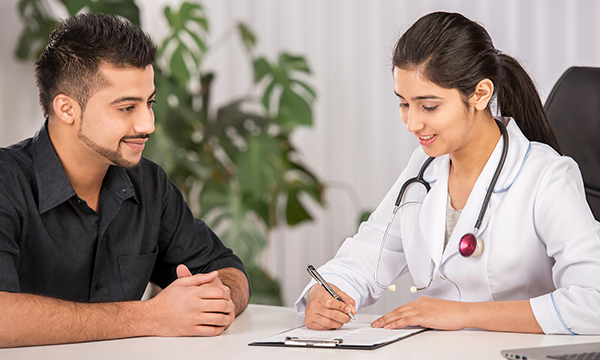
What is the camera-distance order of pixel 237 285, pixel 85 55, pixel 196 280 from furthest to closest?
pixel 237 285
pixel 85 55
pixel 196 280

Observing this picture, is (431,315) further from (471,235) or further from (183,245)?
(183,245)

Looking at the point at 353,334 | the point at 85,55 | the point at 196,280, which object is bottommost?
the point at 353,334

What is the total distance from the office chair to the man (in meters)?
0.98

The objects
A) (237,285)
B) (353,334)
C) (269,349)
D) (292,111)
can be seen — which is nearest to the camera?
(269,349)

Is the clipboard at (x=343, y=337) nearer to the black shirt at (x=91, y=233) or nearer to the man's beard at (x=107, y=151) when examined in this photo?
the black shirt at (x=91, y=233)

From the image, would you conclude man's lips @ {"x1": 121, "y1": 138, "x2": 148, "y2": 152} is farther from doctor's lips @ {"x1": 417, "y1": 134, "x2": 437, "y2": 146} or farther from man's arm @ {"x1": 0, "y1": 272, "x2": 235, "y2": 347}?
doctor's lips @ {"x1": 417, "y1": 134, "x2": 437, "y2": 146}

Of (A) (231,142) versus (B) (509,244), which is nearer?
(B) (509,244)

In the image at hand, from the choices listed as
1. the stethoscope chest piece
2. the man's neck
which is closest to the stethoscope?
the stethoscope chest piece

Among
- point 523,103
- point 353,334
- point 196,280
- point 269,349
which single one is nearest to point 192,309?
point 196,280

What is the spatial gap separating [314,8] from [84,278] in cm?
216

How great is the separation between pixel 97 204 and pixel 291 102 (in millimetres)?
1461

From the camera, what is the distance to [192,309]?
1227 mm

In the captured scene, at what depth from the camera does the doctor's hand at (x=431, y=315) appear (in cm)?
117

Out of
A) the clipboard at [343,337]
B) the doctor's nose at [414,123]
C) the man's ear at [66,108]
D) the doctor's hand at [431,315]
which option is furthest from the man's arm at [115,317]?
the doctor's nose at [414,123]
